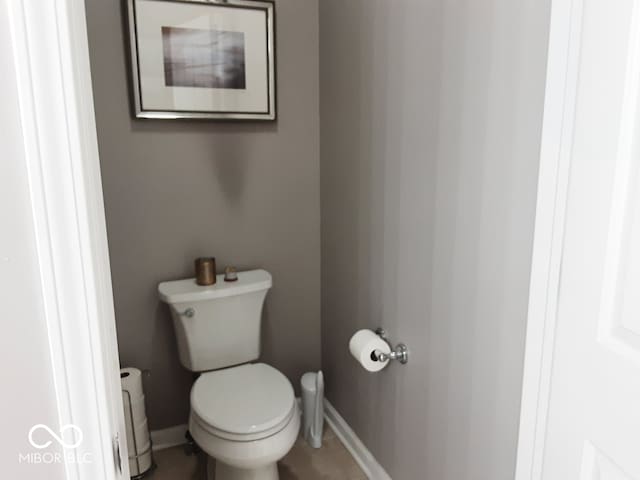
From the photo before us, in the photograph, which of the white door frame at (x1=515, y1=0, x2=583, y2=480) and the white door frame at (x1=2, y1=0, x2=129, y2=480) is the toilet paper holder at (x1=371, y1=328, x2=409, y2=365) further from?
the white door frame at (x1=2, y1=0, x2=129, y2=480)

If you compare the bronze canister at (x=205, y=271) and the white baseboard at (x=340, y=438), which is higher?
the bronze canister at (x=205, y=271)

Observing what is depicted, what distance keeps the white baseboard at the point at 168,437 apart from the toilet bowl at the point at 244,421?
1.40 ft

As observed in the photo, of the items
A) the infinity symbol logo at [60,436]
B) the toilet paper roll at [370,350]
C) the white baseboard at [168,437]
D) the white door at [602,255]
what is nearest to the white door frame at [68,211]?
the infinity symbol logo at [60,436]

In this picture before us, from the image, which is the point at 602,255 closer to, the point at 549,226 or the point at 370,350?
the point at 549,226

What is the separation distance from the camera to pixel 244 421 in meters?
1.58

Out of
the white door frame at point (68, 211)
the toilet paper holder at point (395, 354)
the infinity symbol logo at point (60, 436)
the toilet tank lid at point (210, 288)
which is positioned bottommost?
the toilet paper holder at point (395, 354)

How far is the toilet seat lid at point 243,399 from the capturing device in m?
1.58

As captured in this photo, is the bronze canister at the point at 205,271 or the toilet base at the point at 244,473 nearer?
the toilet base at the point at 244,473

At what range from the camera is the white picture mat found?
182cm

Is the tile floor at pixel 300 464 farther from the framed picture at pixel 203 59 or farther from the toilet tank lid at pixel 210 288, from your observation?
the framed picture at pixel 203 59

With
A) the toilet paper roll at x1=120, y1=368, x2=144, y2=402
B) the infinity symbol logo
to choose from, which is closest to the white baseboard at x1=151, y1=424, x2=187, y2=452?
the toilet paper roll at x1=120, y1=368, x2=144, y2=402

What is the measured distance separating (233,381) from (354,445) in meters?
0.65

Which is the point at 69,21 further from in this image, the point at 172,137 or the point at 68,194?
the point at 172,137

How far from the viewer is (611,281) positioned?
788 mm
